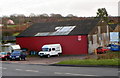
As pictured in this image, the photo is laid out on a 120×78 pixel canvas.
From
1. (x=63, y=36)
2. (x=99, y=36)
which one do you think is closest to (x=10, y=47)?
(x=63, y=36)

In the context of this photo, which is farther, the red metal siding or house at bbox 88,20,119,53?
house at bbox 88,20,119,53

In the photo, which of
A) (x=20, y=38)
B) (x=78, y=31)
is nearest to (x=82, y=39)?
(x=78, y=31)

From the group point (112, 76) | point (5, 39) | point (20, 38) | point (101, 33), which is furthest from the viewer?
point (5, 39)

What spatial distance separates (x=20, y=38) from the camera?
187ft

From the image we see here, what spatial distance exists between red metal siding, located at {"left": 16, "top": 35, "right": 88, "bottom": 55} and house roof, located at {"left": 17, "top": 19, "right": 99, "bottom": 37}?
3.74 feet

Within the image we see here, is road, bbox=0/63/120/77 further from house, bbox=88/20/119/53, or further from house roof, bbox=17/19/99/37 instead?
house roof, bbox=17/19/99/37

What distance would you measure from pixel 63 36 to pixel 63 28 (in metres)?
4.14

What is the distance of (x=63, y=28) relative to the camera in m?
54.1

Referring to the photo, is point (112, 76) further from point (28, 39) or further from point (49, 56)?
point (28, 39)

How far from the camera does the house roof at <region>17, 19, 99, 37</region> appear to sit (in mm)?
50344

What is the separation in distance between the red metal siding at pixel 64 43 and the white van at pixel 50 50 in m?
1.99

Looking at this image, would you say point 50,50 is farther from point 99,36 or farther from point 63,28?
point 99,36

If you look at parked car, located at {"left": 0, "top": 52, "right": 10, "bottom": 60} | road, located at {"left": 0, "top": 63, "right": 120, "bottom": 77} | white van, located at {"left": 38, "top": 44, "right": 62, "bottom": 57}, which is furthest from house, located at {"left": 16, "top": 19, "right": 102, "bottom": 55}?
road, located at {"left": 0, "top": 63, "right": 120, "bottom": 77}

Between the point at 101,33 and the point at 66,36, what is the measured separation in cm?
802
